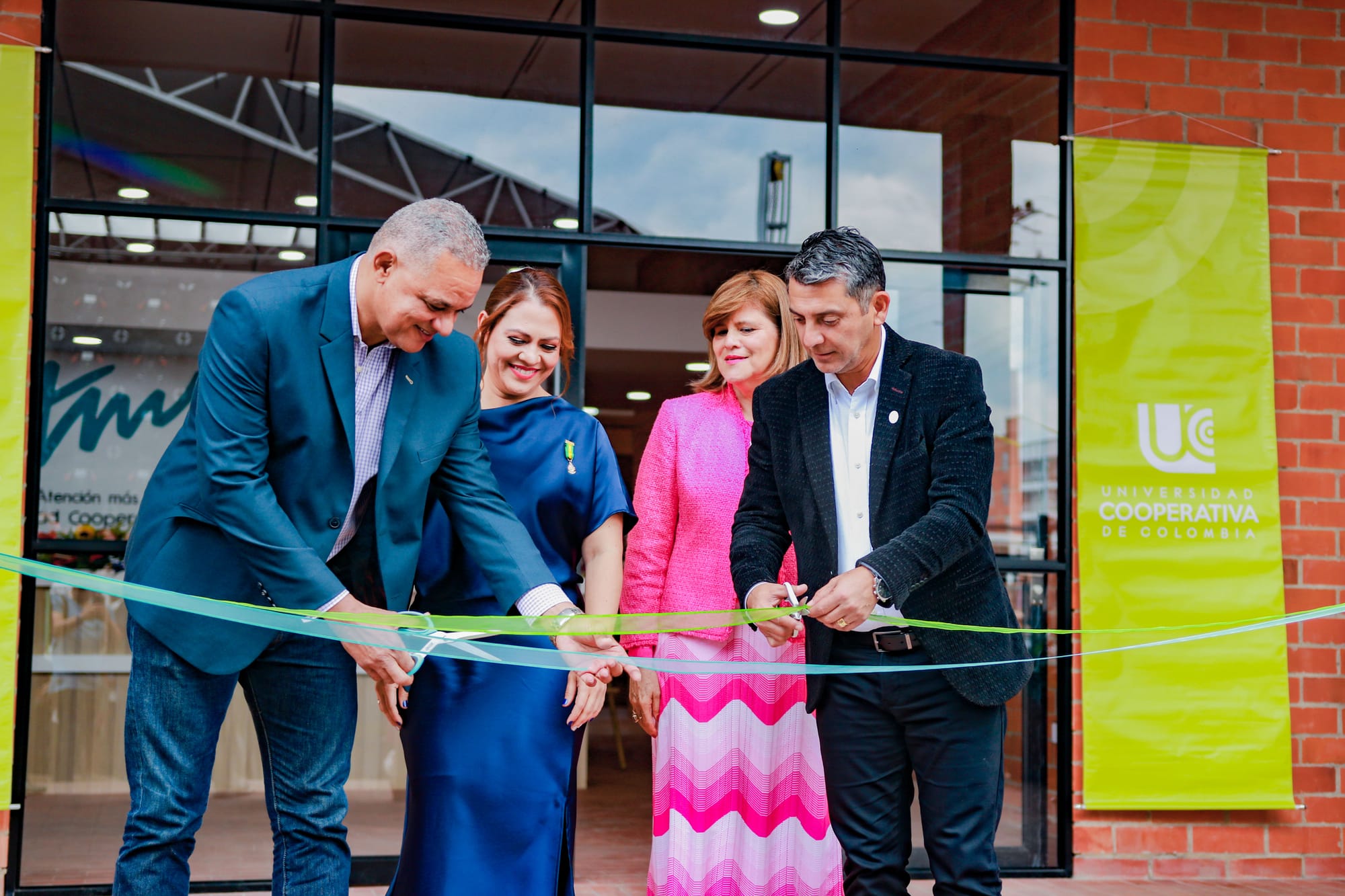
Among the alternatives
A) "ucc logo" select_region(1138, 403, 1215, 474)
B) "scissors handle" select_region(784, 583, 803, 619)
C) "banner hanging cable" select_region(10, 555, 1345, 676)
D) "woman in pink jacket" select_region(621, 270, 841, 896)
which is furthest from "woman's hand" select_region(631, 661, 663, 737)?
"ucc logo" select_region(1138, 403, 1215, 474)

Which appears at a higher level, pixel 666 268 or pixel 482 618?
pixel 666 268

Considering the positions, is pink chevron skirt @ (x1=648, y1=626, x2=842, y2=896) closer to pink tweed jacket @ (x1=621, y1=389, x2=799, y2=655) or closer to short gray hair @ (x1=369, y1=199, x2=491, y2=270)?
pink tweed jacket @ (x1=621, y1=389, x2=799, y2=655)

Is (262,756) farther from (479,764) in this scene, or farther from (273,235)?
(273,235)

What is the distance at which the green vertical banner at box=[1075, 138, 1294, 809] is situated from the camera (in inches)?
184

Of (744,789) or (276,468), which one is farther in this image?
(744,789)

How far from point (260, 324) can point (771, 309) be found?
156 centimetres

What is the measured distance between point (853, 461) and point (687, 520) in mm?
814

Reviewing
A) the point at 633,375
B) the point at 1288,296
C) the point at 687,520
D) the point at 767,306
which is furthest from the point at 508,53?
the point at 633,375

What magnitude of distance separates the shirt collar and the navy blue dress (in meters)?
0.80

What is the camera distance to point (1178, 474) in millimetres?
4719

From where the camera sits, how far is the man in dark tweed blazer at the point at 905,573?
8.78 feet

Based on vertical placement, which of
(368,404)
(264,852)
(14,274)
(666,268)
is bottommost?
(264,852)

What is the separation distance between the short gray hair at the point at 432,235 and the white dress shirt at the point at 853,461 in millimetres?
883

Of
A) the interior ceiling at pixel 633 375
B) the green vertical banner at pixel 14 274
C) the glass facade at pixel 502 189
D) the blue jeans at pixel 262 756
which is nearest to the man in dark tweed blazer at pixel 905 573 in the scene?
the blue jeans at pixel 262 756
